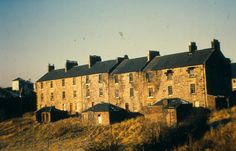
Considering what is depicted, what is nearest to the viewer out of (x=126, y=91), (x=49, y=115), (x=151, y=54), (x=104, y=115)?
(x=104, y=115)

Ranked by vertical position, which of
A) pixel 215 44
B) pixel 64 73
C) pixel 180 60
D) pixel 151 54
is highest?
pixel 215 44

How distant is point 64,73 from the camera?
68.6 metres

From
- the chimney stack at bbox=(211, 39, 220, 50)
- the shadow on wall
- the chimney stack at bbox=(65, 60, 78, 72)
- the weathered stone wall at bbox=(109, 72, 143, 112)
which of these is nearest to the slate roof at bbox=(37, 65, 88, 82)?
the chimney stack at bbox=(65, 60, 78, 72)

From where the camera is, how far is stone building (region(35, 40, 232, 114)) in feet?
155

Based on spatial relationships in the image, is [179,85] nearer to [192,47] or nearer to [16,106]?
[192,47]

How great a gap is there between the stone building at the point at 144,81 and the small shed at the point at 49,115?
406cm

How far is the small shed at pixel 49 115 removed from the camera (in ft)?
190

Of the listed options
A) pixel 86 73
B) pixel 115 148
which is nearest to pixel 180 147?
pixel 115 148

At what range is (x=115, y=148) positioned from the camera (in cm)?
2512

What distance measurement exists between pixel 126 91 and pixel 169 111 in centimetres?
1451

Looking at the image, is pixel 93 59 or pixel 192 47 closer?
pixel 192 47

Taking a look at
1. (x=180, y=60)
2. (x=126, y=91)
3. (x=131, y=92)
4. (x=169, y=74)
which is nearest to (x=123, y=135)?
(x=169, y=74)

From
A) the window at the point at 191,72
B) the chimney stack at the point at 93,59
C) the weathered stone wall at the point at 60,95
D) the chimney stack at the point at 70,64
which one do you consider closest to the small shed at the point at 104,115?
the weathered stone wall at the point at 60,95

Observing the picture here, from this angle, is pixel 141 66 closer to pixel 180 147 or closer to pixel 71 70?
pixel 71 70
